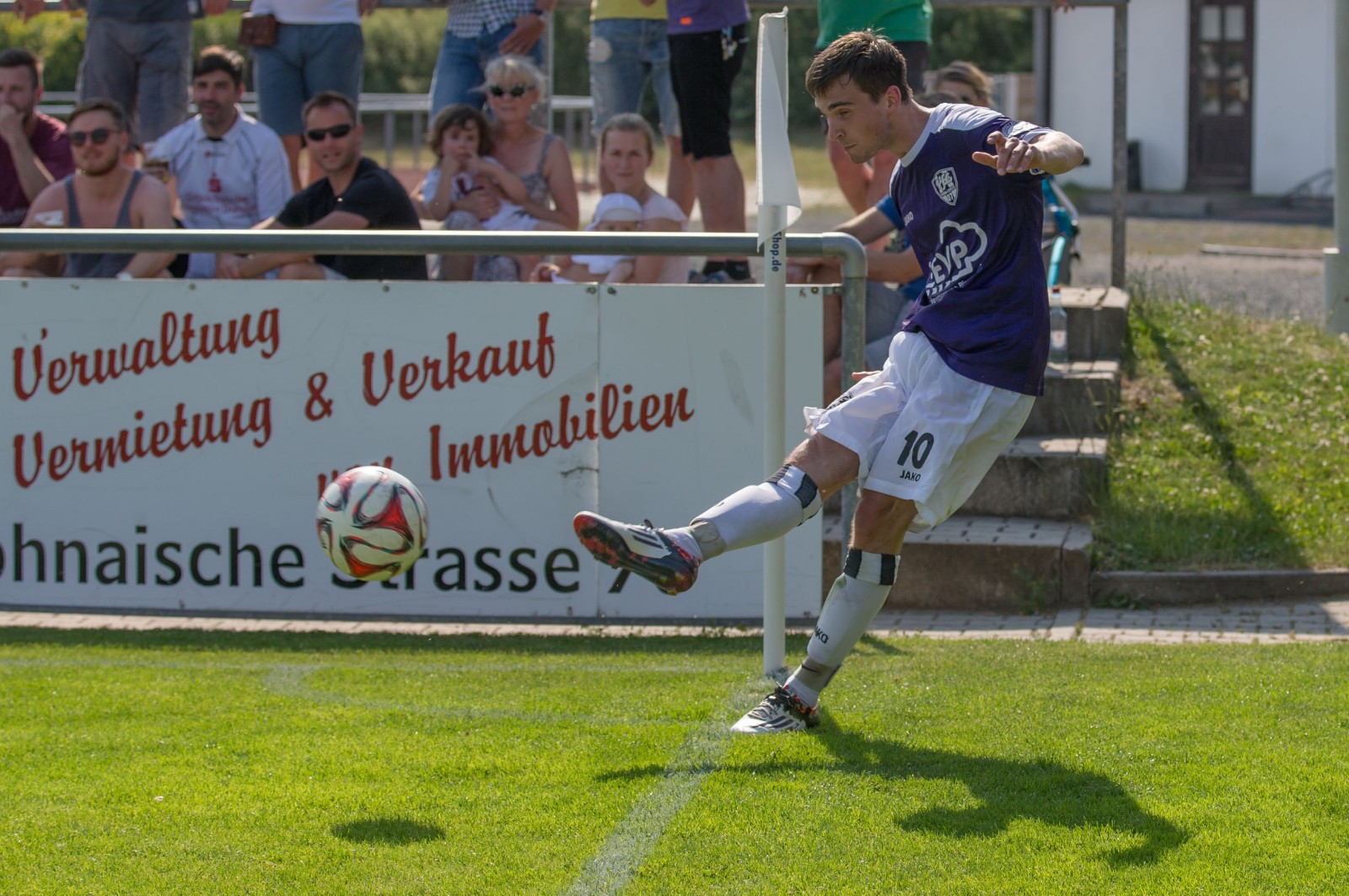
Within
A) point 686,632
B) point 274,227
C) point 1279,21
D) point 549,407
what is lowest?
point 686,632

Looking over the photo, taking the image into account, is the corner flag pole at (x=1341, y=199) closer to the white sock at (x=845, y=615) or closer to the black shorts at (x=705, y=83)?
the black shorts at (x=705, y=83)

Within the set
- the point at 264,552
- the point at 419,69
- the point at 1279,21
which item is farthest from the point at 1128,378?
the point at 419,69

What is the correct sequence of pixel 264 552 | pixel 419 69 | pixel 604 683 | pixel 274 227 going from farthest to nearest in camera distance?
pixel 419 69, pixel 274 227, pixel 264 552, pixel 604 683

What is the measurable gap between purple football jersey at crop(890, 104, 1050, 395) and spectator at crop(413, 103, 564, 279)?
4.49 meters

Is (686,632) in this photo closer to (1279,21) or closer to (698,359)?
(698,359)

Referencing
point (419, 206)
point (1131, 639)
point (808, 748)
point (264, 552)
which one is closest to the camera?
point (808, 748)

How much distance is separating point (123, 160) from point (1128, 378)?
5.73 metres

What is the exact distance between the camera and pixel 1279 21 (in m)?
28.0

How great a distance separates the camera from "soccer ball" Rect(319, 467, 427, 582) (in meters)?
5.09

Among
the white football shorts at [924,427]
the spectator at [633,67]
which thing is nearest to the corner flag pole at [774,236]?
the white football shorts at [924,427]

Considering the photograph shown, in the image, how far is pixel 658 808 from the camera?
4402 mm

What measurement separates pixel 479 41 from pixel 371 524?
18.6 ft

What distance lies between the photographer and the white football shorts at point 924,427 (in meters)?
4.82

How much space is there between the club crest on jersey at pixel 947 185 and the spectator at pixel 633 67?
15.7ft
